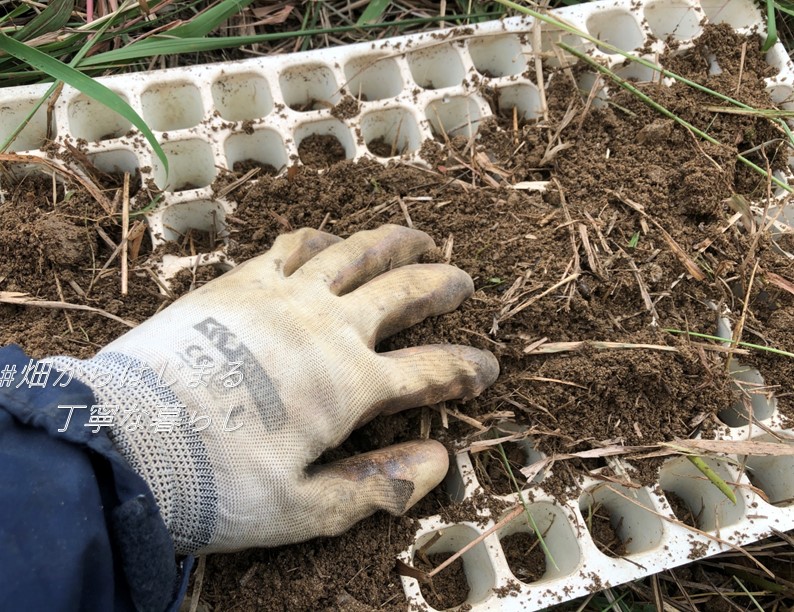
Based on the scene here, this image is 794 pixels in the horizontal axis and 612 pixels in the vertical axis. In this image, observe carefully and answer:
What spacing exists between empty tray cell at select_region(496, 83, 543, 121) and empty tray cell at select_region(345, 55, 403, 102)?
25 cm

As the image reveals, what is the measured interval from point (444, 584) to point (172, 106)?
1171 millimetres

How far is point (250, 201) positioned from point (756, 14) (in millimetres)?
1313

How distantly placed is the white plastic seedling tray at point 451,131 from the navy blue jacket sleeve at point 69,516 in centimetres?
48

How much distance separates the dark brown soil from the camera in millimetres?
1272

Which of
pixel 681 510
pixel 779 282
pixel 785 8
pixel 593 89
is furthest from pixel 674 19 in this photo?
pixel 681 510

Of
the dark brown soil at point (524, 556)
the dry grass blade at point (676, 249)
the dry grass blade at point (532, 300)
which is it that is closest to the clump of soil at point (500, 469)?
the dark brown soil at point (524, 556)

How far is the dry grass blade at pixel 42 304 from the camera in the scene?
3.92 ft

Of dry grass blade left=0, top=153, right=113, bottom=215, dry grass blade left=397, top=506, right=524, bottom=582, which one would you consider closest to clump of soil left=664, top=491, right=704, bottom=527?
dry grass blade left=397, top=506, right=524, bottom=582

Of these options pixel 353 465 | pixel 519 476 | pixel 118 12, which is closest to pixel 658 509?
pixel 519 476

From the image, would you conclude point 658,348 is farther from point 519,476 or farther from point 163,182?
point 163,182

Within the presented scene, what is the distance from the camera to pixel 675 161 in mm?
1377

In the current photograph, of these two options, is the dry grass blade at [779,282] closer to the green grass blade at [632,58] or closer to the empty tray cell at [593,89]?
the green grass blade at [632,58]

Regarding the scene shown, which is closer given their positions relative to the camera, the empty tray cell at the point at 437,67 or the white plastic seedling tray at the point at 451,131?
the white plastic seedling tray at the point at 451,131

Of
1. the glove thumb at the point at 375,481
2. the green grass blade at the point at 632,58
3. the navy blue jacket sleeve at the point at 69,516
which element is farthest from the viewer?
the green grass blade at the point at 632,58
